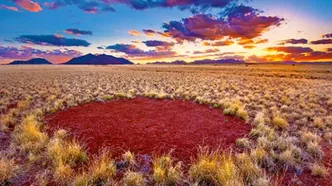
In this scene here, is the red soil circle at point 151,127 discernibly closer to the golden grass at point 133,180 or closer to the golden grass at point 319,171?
the golden grass at point 133,180

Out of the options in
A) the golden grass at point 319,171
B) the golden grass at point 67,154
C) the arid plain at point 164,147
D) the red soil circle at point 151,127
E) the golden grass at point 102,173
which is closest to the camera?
the golden grass at point 102,173

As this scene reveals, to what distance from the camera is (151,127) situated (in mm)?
9398

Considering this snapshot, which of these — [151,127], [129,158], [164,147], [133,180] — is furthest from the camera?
[151,127]

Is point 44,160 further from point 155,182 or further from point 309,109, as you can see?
point 309,109

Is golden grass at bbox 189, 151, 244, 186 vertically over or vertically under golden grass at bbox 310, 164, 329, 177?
over

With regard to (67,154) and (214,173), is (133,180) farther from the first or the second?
(67,154)

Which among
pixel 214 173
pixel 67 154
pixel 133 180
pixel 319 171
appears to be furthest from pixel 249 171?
pixel 67 154

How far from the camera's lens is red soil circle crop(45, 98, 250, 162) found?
7465 mm

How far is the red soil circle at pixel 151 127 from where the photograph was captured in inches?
294

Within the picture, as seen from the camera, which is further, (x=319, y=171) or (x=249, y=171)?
(x=319, y=171)

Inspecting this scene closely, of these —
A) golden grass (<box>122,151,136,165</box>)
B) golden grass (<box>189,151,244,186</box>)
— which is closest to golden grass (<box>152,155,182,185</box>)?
golden grass (<box>189,151,244,186</box>)

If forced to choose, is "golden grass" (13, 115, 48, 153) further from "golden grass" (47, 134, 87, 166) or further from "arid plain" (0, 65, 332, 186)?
"golden grass" (47, 134, 87, 166)

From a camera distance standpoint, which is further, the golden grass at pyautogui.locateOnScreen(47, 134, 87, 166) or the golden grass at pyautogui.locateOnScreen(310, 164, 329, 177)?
the golden grass at pyautogui.locateOnScreen(47, 134, 87, 166)

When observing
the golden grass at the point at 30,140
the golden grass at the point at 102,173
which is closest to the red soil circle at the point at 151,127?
the golden grass at the point at 30,140
